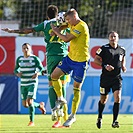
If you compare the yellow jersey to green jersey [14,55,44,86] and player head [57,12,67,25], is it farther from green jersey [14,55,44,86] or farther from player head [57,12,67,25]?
green jersey [14,55,44,86]

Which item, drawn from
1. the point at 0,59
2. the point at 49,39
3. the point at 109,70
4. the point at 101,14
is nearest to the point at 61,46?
the point at 49,39

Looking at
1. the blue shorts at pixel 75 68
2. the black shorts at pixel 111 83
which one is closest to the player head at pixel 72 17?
the blue shorts at pixel 75 68

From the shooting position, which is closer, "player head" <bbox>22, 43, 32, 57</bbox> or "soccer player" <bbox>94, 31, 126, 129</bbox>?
"soccer player" <bbox>94, 31, 126, 129</bbox>

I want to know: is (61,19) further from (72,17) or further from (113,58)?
(113,58)

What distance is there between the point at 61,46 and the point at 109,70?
1255mm

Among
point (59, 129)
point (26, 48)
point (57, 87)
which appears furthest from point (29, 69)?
point (59, 129)

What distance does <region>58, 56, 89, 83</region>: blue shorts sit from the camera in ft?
39.5

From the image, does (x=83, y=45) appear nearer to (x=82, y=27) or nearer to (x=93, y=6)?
(x=82, y=27)

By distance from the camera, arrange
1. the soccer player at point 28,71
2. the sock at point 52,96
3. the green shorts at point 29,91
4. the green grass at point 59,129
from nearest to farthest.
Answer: the green grass at point 59,129, the sock at point 52,96, the green shorts at point 29,91, the soccer player at point 28,71

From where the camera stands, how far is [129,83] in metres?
22.7

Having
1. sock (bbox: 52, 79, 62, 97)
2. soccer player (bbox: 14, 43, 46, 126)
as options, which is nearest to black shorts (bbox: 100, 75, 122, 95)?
sock (bbox: 52, 79, 62, 97)

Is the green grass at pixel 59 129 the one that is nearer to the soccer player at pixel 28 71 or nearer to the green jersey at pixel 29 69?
the soccer player at pixel 28 71

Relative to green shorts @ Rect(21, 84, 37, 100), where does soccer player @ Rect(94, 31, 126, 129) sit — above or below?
above

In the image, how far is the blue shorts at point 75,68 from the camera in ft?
39.5
